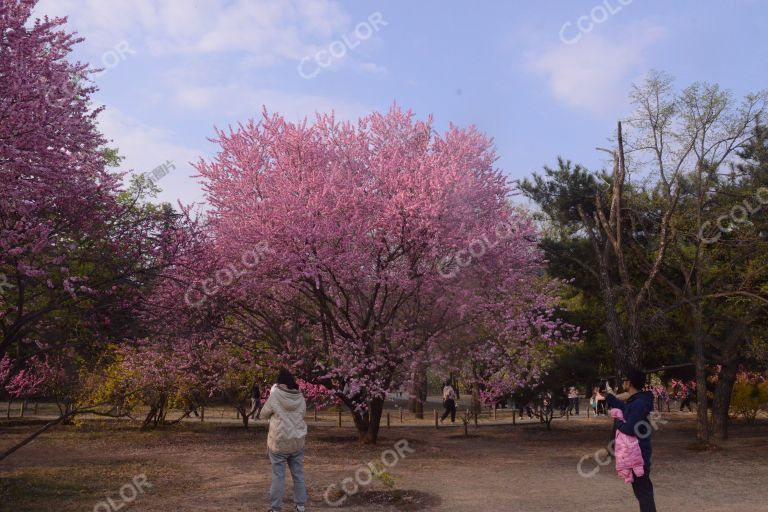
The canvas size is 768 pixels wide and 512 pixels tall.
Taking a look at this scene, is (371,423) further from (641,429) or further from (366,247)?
(641,429)

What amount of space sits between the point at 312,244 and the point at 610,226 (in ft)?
29.2

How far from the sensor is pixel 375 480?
1148cm

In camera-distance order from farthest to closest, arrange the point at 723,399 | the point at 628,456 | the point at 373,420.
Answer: the point at 723,399 < the point at 373,420 < the point at 628,456

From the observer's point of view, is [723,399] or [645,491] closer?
[645,491]

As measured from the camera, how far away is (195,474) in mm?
12688

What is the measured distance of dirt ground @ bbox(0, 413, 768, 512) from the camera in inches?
391

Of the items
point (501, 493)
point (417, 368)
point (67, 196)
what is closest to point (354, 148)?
point (417, 368)

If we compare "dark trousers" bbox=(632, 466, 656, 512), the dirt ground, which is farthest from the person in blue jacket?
the dirt ground

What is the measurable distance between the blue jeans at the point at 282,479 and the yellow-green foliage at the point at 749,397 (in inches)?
981

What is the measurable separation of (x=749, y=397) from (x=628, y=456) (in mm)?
24437

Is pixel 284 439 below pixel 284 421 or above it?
below

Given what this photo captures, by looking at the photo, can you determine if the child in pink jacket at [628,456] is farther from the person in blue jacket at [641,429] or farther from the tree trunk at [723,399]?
the tree trunk at [723,399]

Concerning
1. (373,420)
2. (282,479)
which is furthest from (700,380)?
(282,479)

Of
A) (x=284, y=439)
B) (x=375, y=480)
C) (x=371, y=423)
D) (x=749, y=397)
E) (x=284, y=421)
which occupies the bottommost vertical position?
(x=375, y=480)
